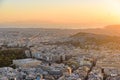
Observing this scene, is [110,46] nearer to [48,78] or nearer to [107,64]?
[107,64]

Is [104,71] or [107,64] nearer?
[104,71]

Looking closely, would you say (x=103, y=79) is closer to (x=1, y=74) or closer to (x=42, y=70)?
(x=42, y=70)

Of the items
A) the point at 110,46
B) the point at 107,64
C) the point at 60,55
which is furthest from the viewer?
the point at 110,46

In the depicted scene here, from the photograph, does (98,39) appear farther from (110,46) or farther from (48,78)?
(48,78)

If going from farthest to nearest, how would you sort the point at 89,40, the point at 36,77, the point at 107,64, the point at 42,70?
the point at 89,40 < the point at 107,64 < the point at 42,70 < the point at 36,77

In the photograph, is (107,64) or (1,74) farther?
(107,64)

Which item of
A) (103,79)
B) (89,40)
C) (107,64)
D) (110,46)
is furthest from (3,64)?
(89,40)

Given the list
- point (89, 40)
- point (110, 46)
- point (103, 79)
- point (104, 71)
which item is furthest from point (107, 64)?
point (89, 40)

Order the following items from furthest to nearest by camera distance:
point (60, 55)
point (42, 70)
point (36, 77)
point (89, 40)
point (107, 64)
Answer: point (89, 40)
point (60, 55)
point (107, 64)
point (42, 70)
point (36, 77)

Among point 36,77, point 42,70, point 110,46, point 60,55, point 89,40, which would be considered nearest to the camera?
point 36,77
